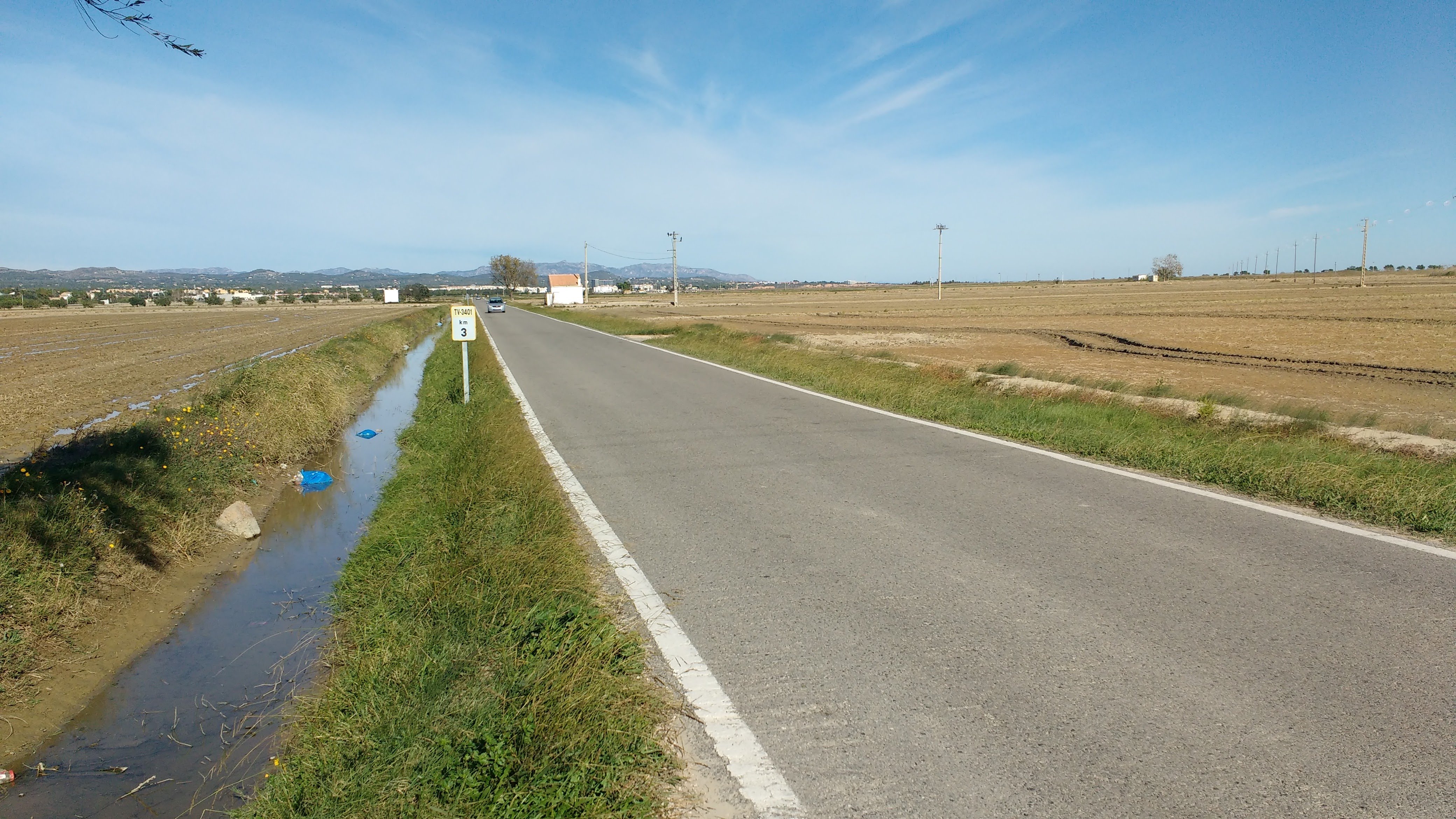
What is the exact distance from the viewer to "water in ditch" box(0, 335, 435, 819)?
13.1 ft

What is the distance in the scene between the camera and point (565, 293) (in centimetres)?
9481

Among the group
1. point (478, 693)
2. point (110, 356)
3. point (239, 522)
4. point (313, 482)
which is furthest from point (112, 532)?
point (110, 356)

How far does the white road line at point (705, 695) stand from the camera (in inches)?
113

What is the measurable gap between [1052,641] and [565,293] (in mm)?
94232

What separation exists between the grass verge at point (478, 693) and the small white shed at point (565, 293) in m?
86.3

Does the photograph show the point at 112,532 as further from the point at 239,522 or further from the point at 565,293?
the point at 565,293

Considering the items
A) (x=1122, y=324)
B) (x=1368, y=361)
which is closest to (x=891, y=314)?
(x=1122, y=324)

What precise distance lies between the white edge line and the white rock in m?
7.56

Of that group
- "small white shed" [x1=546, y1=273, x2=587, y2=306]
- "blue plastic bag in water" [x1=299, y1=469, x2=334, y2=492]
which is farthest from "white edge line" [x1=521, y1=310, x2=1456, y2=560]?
"small white shed" [x1=546, y1=273, x2=587, y2=306]

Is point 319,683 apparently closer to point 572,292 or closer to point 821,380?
point 821,380

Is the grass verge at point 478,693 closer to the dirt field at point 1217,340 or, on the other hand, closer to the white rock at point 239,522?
the white rock at point 239,522

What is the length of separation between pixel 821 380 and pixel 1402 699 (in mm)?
11704

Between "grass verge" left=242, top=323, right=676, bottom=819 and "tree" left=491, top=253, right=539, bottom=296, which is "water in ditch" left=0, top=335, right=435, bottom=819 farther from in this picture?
"tree" left=491, top=253, right=539, bottom=296

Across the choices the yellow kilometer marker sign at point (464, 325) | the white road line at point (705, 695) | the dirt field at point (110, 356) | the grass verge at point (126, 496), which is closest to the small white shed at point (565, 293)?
the dirt field at point (110, 356)
